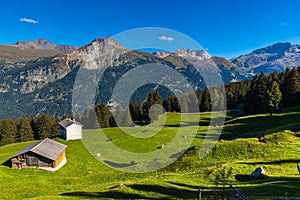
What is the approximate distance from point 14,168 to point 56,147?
404 inches

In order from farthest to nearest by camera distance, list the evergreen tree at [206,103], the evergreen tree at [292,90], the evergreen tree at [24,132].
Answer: the evergreen tree at [206,103] → the evergreen tree at [24,132] → the evergreen tree at [292,90]

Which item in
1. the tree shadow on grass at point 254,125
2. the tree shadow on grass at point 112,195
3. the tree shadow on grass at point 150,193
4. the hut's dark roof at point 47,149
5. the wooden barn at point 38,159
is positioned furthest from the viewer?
the tree shadow on grass at point 254,125

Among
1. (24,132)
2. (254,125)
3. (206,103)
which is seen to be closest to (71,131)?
(24,132)

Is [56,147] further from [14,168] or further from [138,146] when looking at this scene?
[138,146]

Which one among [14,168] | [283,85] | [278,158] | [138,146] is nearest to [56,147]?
[14,168]

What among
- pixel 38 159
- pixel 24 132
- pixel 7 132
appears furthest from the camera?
pixel 24 132

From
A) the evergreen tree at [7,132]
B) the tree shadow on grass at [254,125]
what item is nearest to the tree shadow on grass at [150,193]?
the tree shadow on grass at [254,125]

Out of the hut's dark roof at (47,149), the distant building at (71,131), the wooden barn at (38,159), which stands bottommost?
the wooden barn at (38,159)

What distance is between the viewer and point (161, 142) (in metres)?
69.9

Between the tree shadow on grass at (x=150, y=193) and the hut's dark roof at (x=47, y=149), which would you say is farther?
the hut's dark roof at (x=47, y=149)

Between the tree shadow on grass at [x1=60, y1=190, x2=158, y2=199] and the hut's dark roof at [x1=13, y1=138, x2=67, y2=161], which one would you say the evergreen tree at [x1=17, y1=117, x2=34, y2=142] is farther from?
the tree shadow on grass at [x1=60, y1=190, x2=158, y2=199]

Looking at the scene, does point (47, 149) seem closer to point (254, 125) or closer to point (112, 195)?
point (112, 195)

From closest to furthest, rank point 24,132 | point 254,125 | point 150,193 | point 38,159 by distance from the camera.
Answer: point 150,193, point 38,159, point 254,125, point 24,132

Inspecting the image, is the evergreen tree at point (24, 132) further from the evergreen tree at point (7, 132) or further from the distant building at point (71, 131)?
the distant building at point (71, 131)
